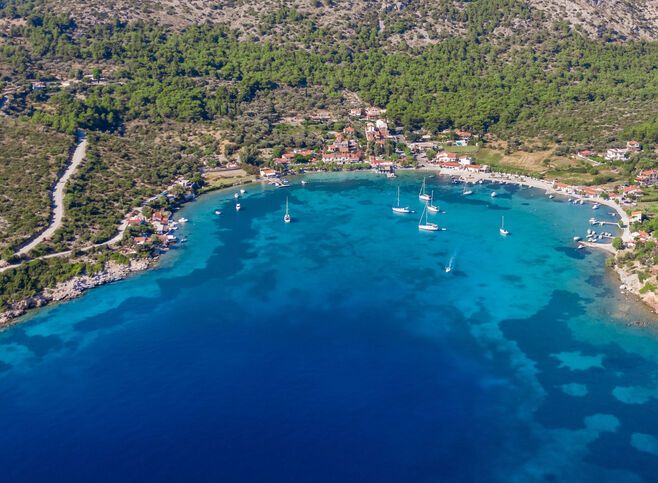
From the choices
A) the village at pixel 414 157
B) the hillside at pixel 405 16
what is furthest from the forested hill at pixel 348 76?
the village at pixel 414 157

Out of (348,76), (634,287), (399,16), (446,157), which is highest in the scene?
(399,16)

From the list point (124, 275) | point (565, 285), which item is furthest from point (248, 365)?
point (565, 285)

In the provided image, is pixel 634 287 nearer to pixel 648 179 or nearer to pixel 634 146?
pixel 648 179

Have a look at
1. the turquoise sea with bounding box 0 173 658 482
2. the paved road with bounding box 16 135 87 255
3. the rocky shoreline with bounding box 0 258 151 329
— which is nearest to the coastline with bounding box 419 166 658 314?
the turquoise sea with bounding box 0 173 658 482

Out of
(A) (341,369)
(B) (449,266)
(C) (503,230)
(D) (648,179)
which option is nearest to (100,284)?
(A) (341,369)

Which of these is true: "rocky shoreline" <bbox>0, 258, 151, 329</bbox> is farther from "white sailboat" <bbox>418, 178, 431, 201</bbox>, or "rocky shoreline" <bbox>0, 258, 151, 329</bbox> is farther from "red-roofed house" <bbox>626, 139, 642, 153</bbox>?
"red-roofed house" <bbox>626, 139, 642, 153</bbox>

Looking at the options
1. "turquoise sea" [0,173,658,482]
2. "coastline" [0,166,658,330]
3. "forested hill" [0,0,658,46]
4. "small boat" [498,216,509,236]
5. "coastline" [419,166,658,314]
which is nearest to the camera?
"turquoise sea" [0,173,658,482]

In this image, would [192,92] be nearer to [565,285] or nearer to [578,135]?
[578,135]

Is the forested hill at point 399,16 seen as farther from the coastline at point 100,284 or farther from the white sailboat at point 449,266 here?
the white sailboat at point 449,266
